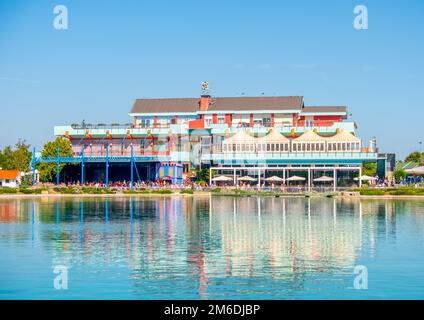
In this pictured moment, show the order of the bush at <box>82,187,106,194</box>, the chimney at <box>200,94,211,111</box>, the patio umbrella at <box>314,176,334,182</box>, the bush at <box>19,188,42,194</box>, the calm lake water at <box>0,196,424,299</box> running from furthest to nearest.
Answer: the chimney at <box>200,94,211,111</box> < the patio umbrella at <box>314,176,334,182</box> < the bush at <box>82,187,106,194</box> < the bush at <box>19,188,42,194</box> < the calm lake water at <box>0,196,424,299</box>

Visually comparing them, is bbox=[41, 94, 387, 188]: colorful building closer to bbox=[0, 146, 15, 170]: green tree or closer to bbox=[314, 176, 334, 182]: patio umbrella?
bbox=[314, 176, 334, 182]: patio umbrella

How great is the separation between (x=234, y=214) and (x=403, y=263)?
96.0 ft

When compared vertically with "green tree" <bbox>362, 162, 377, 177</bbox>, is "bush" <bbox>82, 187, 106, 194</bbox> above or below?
below

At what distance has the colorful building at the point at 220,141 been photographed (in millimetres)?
107750

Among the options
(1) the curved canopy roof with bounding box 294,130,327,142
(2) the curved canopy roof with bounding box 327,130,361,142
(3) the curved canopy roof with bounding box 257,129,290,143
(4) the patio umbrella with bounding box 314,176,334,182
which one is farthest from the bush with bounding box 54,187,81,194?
(2) the curved canopy roof with bounding box 327,130,361,142

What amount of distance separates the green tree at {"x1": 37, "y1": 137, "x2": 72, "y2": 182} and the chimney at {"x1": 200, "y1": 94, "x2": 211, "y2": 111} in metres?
26.0

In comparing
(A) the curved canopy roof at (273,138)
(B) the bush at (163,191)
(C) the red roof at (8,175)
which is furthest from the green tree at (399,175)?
(C) the red roof at (8,175)

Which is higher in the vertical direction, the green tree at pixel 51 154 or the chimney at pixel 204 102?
the chimney at pixel 204 102

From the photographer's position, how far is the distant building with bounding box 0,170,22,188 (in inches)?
4481

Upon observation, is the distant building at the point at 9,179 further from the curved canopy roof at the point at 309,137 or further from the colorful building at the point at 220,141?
the curved canopy roof at the point at 309,137

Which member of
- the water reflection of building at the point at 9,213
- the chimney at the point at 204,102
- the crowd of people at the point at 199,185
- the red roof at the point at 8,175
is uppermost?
the chimney at the point at 204,102

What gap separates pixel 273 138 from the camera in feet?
364

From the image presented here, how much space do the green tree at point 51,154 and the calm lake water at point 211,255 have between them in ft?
159
